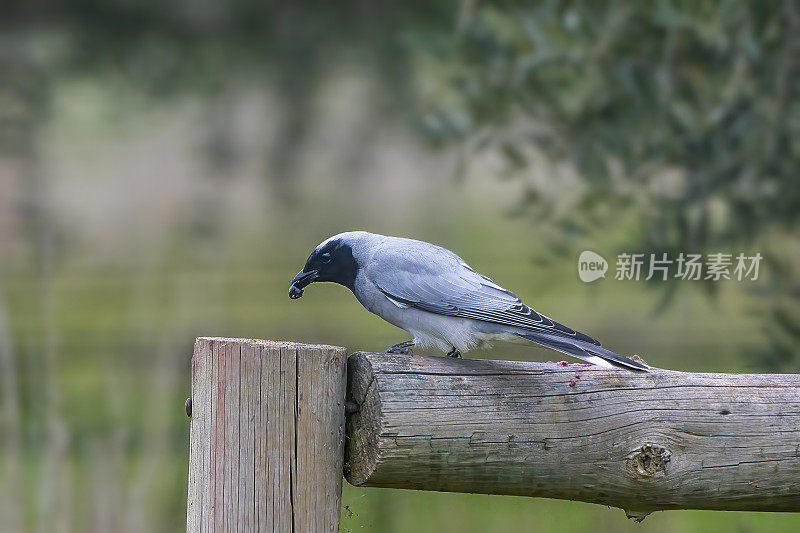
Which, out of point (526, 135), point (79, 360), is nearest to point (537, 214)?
point (526, 135)

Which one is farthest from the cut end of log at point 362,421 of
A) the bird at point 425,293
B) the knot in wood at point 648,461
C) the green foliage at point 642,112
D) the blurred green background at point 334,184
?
the green foliage at point 642,112

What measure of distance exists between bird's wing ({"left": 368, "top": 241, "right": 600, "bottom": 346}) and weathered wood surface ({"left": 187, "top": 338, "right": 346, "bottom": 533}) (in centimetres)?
24

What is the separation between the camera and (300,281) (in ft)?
4.24

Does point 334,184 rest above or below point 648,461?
above

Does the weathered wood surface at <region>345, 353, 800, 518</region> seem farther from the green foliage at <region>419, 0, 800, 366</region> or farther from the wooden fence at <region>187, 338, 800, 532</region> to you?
the green foliage at <region>419, 0, 800, 366</region>

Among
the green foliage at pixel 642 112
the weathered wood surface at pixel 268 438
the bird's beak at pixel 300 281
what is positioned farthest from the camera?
the green foliage at pixel 642 112

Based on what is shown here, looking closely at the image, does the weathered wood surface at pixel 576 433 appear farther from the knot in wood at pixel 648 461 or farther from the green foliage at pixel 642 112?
the green foliage at pixel 642 112

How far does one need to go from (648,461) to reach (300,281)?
2.00 ft

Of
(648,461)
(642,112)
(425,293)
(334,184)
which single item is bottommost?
(648,461)

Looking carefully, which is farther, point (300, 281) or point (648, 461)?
point (300, 281)

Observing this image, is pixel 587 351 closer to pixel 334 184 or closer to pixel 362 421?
pixel 362 421

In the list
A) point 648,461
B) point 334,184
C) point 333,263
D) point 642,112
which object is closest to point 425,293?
point 333,263

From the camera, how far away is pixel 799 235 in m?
2.28

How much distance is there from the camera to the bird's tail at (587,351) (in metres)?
1.13
